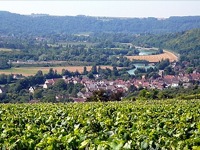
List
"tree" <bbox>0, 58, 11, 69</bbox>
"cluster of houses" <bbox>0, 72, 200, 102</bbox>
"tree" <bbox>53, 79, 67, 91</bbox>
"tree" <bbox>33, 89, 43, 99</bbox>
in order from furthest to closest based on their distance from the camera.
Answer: "tree" <bbox>0, 58, 11, 69</bbox>, "cluster of houses" <bbox>0, 72, 200, 102</bbox>, "tree" <bbox>53, 79, 67, 91</bbox>, "tree" <bbox>33, 89, 43, 99</bbox>

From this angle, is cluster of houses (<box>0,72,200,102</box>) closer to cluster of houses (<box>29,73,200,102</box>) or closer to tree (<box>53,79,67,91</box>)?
cluster of houses (<box>29,73,200,102</box>)

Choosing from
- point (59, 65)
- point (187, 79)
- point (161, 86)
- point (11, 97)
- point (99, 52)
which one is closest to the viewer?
point (11, 97)

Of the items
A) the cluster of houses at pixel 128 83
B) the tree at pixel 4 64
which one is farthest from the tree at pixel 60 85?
the tree at pixel 4 64

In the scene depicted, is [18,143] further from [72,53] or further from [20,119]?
[72,53]

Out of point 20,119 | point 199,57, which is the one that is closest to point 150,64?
point 199,57

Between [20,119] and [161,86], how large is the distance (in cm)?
9276

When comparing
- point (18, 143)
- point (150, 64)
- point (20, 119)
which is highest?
point (18, 143)

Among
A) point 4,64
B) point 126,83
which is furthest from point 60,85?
point 4,64

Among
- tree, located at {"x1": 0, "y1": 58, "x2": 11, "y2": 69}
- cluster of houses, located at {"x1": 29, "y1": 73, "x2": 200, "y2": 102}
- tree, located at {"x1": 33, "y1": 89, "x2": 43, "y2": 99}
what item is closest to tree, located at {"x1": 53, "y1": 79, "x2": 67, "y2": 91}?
cluster of houses, located at {"x1": 29, "y1": 73, "x2": 200, "y2": 102}

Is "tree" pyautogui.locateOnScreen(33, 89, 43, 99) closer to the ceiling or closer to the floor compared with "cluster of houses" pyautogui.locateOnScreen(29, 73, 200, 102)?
closer to the ceiling

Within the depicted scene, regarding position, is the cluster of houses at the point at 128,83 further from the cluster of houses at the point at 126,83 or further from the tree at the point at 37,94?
the tree at the point at 37,94

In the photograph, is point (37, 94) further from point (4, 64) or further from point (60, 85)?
point (4, 64)

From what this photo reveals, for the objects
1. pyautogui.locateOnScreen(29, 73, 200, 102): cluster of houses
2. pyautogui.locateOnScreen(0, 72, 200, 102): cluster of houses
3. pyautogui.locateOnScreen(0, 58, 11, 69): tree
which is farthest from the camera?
pyautogui.locateOnScreen(0, 58, 11, 69): tree

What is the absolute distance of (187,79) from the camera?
117500 millimetres
